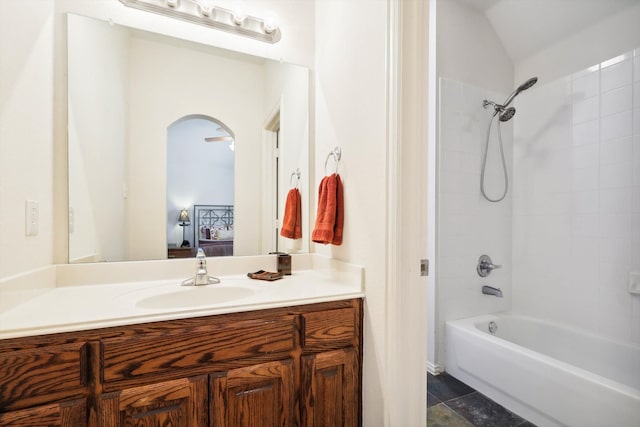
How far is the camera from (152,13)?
1.40 meters

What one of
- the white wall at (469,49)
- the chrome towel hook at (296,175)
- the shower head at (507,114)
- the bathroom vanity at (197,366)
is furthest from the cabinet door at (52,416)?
the shower head at (507,114)

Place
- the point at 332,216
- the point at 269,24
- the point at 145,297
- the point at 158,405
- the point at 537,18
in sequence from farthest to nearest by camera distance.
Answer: the point at 537,18
the point at 269,24
the point at 332,216
the point at 145,297
the point at 158,405

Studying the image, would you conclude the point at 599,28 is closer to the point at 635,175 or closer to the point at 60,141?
the point at 635,175

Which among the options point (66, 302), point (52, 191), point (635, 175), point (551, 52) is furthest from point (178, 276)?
point (551, 52)

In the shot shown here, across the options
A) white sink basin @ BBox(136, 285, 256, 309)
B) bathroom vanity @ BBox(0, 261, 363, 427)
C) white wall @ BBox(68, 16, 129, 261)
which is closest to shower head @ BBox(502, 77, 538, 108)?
bathroom vanity @ BBox(0, 261, 363, 427)

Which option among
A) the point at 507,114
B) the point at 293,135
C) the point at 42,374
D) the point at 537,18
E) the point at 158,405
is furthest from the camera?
the point at 507,114

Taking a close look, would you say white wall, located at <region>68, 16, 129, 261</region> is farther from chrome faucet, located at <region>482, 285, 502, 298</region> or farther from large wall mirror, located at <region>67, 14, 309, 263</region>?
chrome faucet, located at <region>482, 285, 502, 298</region>

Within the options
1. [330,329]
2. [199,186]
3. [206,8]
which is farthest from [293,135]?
[330,329]

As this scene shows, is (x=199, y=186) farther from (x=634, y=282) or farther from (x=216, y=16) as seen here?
(x=634, y=282)

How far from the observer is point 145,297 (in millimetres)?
1127

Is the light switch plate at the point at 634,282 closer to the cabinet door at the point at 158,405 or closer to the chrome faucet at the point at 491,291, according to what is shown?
the chrome faucet at the point at 491,291

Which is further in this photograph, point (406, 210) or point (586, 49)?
point (586, 49)

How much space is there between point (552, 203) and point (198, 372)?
251 cm

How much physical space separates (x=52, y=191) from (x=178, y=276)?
23.9 inches
